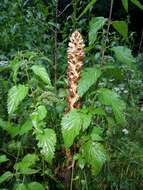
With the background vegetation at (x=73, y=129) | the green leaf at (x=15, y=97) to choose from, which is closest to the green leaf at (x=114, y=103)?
the background vegetation at (x=73, y=129)

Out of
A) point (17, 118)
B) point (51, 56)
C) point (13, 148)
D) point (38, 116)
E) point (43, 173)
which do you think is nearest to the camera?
point (38, 116)

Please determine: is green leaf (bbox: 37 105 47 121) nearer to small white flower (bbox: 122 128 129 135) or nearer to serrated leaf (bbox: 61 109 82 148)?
serrated leaf (bbox: 61 109 82 148)

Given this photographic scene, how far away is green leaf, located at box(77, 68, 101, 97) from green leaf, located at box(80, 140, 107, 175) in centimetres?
26

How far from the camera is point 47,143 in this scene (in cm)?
208

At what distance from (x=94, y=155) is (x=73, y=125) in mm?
184

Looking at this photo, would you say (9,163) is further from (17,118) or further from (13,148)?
(17,118)

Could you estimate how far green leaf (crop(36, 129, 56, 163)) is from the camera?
2.05 m

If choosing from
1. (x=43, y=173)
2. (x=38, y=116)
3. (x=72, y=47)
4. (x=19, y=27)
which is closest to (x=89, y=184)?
(x=43, y=173)

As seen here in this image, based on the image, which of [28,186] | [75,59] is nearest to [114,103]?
[75,59]

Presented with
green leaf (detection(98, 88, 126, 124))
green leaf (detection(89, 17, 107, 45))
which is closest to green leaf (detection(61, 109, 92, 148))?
green leaf (detection(98, 88, 126, 124))

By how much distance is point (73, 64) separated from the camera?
84.6 inches

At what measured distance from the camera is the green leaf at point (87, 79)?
203 cm

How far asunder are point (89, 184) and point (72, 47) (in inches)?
32.9

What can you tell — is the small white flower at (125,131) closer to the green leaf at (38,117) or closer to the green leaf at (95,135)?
the green leaf at (95,135)
